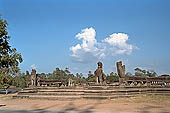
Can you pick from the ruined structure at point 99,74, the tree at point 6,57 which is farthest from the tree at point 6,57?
the ruined structure at point 99,74

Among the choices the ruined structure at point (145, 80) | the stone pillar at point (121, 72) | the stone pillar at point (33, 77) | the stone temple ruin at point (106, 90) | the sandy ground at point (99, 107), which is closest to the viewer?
the sandy ground at point (99, 107)

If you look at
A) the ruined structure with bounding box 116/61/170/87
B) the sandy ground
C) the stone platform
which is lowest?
the sandy ground

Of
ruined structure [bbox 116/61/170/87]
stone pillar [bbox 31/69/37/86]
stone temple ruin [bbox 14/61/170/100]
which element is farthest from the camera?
stone pillar [bbox 31/69/37/86]

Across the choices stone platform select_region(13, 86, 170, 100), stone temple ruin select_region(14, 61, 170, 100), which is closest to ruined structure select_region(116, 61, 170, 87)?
stone temple ruin select_region(14, 61, 170, 100)

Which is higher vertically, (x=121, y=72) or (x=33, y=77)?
(x=121, y=72)

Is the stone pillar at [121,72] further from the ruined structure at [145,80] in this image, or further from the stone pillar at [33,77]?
the stone pillar at [33,77]

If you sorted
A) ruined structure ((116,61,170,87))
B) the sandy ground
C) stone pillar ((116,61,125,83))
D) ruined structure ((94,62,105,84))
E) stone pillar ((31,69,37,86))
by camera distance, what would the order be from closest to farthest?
the sandy ground → ruined structure ((116,61,170,87)) → stone pillar ((116,61,125,83)) → ruined structure ((94,62,105,84)) → stone pillar ((31,69,37,86))

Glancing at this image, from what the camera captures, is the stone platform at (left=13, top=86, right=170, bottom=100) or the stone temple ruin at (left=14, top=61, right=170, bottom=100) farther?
the stone temple ruin at (left=14, top=61, right=170, bottom=100)

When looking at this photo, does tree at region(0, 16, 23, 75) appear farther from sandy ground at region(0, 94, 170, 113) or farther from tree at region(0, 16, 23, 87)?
sandy ground at region(0, 94, 170, 113)

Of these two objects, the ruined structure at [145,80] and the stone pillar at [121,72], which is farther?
the stone pillar at [121,72]

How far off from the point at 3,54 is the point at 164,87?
63.2ft

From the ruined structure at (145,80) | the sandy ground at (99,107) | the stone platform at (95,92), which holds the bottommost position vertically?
the sandy ground at (99,107)

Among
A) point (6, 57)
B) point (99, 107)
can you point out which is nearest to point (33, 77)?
point (6, 57)

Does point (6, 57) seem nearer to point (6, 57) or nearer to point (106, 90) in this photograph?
point (6, 57)
